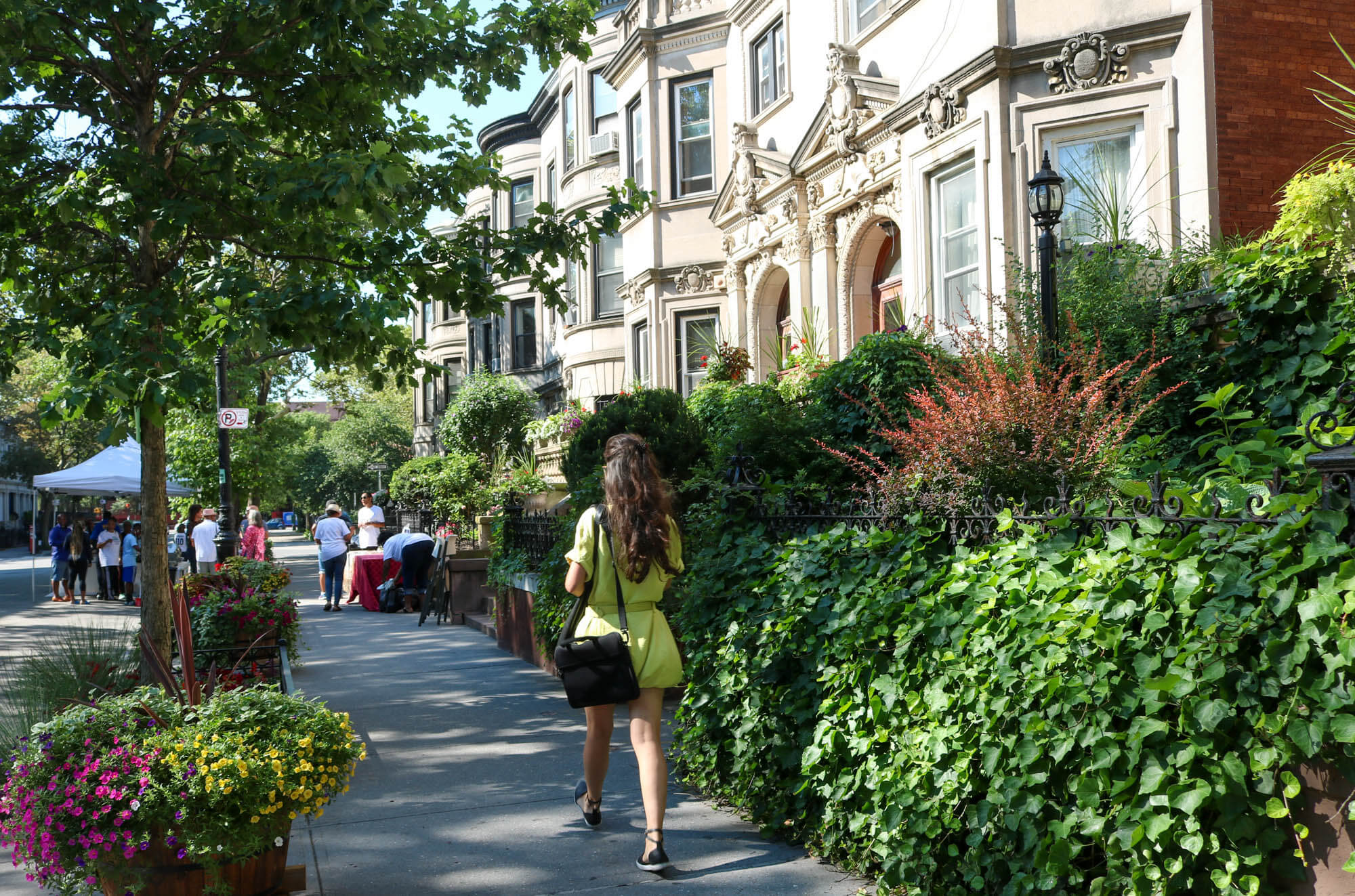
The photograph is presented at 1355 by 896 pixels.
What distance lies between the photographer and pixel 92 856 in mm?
4230

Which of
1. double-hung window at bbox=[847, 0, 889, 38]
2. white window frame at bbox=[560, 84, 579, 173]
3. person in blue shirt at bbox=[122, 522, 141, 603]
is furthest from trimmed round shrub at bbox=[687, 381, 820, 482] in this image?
white window frame at bbox=[560, 84, 579, 173]

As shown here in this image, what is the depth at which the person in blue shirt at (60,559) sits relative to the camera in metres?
23.5

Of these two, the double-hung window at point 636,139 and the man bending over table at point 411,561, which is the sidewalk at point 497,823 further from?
the double-hung window at point 636,139

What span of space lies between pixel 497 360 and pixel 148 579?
3431 centimetres

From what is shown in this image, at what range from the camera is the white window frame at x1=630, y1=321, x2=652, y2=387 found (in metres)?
23.5

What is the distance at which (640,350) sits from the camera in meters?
24.3

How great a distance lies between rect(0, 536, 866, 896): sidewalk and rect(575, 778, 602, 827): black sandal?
6 cm

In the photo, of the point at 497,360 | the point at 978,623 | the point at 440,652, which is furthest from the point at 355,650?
the point at 497,360

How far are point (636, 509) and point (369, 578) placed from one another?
15.2m

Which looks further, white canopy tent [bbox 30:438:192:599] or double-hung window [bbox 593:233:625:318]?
double-hung window [bbox 593:233:625:318]

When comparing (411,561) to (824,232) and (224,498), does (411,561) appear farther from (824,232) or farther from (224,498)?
(824,232)

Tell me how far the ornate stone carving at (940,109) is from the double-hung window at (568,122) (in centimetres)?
2190

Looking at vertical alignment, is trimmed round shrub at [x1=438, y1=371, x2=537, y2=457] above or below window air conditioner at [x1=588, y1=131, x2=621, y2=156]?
below

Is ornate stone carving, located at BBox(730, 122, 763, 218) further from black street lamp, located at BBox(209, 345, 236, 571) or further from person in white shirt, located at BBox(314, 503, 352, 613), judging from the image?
black street lamp, located at BBox(209, 345, 236, 571)
